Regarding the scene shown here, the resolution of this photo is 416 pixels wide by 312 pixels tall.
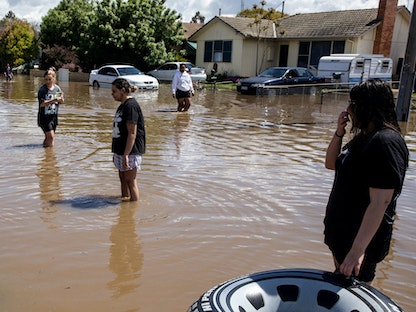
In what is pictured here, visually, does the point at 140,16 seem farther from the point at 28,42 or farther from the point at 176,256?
the point at 176,256

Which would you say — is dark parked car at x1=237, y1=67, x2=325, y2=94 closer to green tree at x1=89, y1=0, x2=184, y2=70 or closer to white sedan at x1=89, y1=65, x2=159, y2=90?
white sedan at x1=89, y1=65, x2=159, y2=90

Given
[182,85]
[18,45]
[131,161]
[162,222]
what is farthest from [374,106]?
[18,45]

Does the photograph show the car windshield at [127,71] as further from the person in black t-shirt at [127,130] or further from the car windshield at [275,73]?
the person in black t-shirt at [127,130]

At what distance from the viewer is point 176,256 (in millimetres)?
4777

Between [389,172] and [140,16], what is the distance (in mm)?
35635

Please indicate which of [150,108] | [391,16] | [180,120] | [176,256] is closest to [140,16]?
[391,16]

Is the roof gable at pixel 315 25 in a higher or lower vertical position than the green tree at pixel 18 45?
higher

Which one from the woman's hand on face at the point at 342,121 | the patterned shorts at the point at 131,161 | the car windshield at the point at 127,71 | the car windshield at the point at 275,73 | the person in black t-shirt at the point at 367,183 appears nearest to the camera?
the person in black t-shirt at the point at 367,183

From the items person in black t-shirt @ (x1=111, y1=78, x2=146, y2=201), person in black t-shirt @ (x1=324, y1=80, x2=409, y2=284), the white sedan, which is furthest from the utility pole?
the white sedan

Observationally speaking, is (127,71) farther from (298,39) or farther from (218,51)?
(298,39)

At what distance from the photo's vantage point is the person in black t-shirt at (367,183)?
262 cm

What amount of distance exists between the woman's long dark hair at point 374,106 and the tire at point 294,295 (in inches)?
36.1

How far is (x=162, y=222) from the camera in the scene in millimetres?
5695

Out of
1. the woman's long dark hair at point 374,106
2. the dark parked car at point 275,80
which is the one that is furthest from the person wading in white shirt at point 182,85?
the woman's long dark hair at point 374,106
